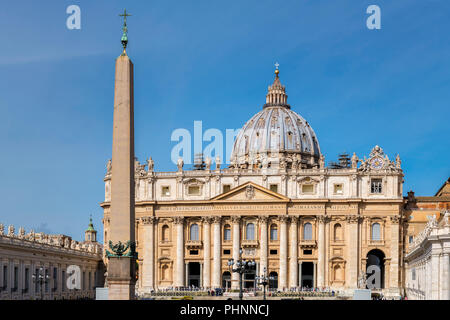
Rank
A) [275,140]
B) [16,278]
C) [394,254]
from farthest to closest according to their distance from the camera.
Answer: [275,140] → [394,254] → [16,278]

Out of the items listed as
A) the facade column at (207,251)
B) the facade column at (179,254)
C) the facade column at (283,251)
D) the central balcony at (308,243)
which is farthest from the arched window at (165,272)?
the central balcony at (308,243)

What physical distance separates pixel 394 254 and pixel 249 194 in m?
17.8

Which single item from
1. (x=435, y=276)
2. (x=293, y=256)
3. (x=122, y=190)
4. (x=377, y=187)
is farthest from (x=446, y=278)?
(x=377, y=187)

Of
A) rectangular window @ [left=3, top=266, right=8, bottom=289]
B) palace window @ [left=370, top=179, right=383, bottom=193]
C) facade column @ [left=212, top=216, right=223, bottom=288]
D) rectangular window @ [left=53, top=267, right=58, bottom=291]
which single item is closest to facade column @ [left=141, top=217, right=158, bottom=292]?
facade column @ [left=212, top=216, right=223, bottom=288]

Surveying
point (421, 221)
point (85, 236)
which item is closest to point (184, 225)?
point (421, 221)

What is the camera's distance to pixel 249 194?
94312 mm

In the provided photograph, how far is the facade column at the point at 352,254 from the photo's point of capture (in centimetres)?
9144

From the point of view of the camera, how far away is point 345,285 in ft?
302

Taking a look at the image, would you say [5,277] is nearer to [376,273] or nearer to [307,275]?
[307,275]

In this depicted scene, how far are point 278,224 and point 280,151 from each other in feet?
97.9

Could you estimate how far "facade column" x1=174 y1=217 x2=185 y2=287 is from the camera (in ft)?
313

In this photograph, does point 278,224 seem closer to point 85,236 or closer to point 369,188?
point 369,188

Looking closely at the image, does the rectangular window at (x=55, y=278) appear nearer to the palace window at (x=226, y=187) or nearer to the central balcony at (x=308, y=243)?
the palace window at (x=226, y=187)
